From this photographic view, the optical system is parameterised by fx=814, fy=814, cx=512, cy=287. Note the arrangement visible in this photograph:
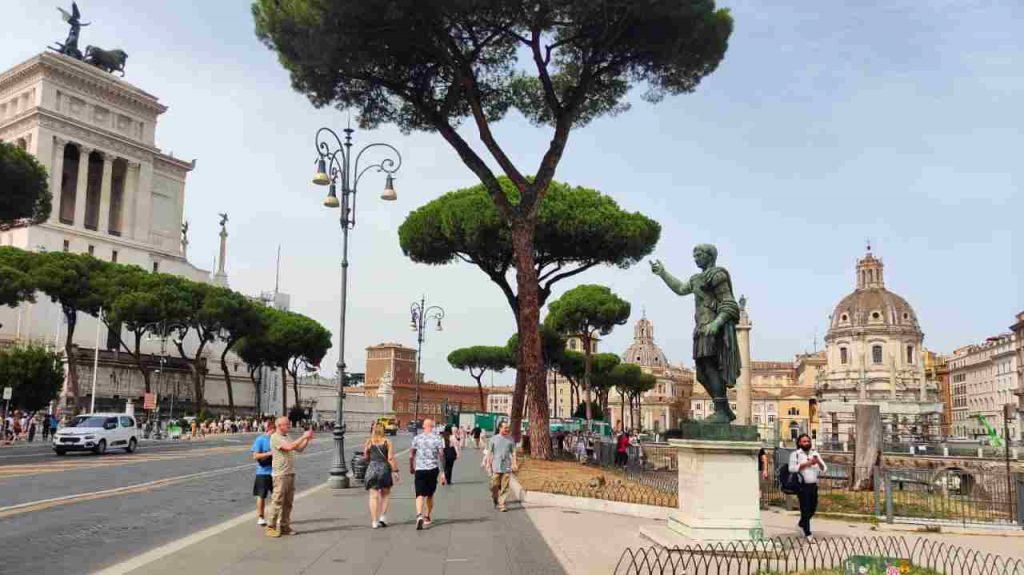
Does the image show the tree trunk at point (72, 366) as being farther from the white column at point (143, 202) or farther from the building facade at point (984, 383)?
the building facade at point (984, 383)

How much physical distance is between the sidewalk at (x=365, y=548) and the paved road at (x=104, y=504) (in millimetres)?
679

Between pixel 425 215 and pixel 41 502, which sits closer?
pixel 41 502

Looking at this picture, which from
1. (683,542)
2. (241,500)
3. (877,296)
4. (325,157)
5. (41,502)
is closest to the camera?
(683,542)

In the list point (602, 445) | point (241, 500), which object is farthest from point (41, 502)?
point (602, 445)

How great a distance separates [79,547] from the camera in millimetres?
8734

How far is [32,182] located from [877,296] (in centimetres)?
9644

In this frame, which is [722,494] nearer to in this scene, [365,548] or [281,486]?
[365,548]

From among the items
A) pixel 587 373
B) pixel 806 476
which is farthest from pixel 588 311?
pixel 806 476

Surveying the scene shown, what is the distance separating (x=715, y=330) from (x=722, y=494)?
1.80m

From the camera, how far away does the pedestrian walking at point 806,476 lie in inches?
406

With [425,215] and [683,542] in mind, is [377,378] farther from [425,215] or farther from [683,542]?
[683,542]

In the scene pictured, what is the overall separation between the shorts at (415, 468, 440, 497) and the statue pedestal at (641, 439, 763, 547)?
324cm

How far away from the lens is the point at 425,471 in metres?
10.8

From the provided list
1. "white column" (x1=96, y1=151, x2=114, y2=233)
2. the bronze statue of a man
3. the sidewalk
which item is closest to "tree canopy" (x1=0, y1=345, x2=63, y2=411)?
"white column" (x1=96, y1=151, x2=114, y2=233)
